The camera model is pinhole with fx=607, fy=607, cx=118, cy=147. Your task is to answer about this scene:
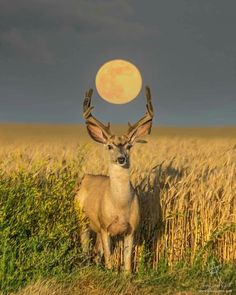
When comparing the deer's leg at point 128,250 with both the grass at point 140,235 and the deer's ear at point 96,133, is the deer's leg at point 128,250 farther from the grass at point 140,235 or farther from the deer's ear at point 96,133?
the deer's ear at point 96,133

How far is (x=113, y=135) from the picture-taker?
8.89 metres

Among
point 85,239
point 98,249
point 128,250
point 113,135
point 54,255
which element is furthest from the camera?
point 98,249

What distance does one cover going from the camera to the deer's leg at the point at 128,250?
907 centimetres

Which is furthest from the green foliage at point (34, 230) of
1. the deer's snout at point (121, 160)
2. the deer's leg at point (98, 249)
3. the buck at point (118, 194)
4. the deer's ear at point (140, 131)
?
the deer's ear at point (140, 131)

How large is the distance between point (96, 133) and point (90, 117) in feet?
0.85

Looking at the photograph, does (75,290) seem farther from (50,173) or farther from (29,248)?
(50,173)

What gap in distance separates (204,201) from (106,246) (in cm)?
193

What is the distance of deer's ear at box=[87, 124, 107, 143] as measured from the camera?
8.96 m

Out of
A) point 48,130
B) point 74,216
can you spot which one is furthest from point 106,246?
point 48,130

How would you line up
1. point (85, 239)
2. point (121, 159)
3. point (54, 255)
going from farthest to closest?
1. point (85, 239)
2. point (54, 255)
3. point (121, 159)

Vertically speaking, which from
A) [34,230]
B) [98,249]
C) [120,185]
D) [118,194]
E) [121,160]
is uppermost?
[121,160]

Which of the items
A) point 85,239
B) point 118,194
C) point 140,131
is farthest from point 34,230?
point 140,131

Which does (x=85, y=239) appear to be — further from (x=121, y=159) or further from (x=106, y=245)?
(x=121, y=159)

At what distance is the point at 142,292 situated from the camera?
8164 millimetres
